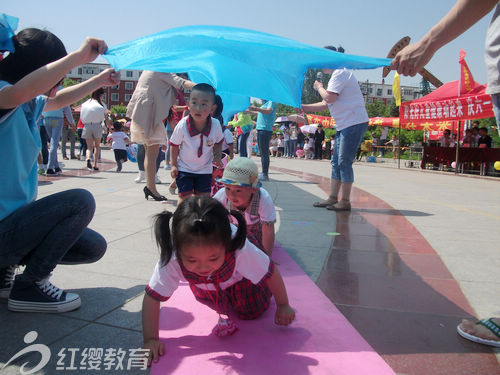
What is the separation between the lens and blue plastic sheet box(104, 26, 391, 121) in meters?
3.01

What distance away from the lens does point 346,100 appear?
205 inches

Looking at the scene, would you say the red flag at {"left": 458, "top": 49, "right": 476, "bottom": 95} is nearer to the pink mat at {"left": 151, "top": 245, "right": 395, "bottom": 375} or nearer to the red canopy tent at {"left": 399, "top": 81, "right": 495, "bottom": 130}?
the red canopy tent at {"left": 399, "top": 81, "right": 495, "bottom": 130}

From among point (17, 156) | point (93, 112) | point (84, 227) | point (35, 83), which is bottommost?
point (84, 227)

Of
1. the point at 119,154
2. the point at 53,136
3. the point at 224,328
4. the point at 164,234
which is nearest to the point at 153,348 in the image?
the point at 224,328

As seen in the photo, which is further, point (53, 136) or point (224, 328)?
point (53, 136)

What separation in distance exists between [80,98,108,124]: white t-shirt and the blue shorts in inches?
219

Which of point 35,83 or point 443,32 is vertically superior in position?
point 443,32

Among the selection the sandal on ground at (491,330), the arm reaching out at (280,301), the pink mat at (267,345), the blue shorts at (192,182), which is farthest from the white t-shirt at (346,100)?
the arm reaching out at (280,301)

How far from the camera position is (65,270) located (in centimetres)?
288

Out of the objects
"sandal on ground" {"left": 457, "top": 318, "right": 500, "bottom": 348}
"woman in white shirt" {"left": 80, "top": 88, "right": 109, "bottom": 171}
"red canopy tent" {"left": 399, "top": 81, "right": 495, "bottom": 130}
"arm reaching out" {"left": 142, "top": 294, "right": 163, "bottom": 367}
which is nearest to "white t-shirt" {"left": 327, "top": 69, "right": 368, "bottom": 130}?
"sandal on ground" {"left": 457, "top": 318, "right": 500, "bottom": 348}

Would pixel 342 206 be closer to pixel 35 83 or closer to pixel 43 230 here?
pixel 43 230

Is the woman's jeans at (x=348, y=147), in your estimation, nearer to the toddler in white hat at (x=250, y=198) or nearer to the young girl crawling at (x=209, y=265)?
the toddler in white hat at (x=250, y=198)

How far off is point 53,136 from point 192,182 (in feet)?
16.6

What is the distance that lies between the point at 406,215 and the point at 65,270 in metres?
4.12
